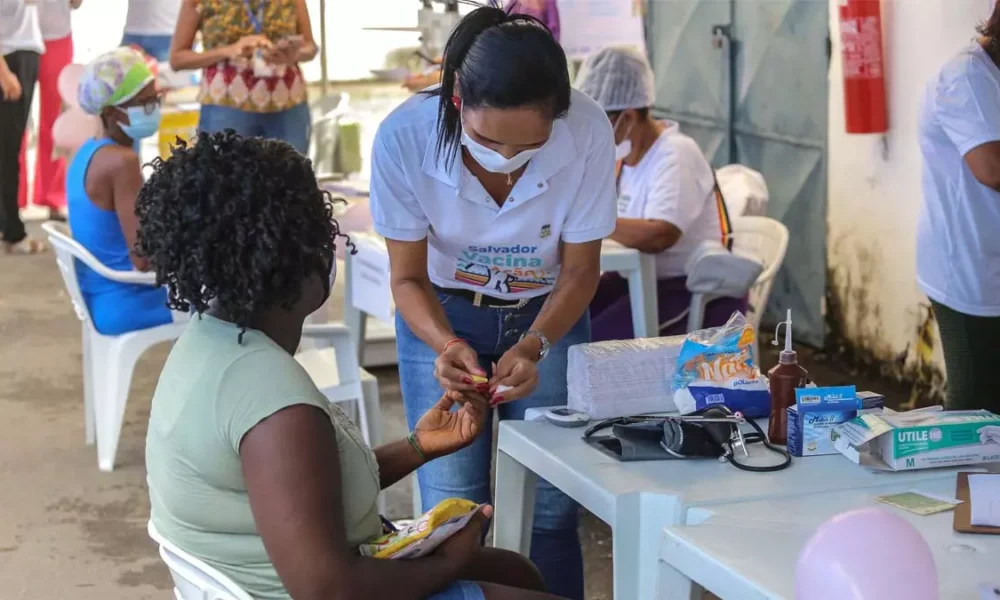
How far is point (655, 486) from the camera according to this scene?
1914 millimetres

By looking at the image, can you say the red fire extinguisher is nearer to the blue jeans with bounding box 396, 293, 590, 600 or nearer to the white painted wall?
the white painted wall

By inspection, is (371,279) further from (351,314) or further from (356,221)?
(351,314)

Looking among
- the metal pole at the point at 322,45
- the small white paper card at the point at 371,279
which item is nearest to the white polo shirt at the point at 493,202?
the small white paper card at the point at 371,279

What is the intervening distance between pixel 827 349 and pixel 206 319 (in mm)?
4032

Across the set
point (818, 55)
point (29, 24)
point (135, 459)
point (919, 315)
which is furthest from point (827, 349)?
point (29, 24)

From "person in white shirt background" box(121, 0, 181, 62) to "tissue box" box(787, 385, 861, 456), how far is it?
5.79 metres

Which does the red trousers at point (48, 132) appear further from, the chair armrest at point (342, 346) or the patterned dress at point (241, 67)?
the chair armrest at point (342, 346)

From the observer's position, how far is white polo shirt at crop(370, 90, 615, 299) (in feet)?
7.72

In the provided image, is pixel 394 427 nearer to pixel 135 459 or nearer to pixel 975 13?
pixel 135 459

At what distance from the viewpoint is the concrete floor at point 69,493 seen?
3.42 metres

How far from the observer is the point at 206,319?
182cm

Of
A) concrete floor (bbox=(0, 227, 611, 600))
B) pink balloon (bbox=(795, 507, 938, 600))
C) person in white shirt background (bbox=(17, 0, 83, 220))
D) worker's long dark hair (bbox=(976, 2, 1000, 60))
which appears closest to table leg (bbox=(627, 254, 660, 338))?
concrete floor (bbox=(0, 227, 611, 600))

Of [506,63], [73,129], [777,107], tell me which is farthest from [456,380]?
[73,129]

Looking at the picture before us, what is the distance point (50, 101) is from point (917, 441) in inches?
284
